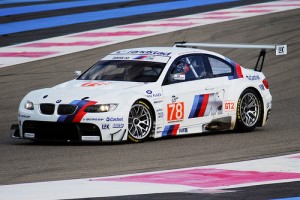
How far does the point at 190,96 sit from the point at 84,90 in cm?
149

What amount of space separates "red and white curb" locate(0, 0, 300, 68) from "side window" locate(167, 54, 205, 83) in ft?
24.6

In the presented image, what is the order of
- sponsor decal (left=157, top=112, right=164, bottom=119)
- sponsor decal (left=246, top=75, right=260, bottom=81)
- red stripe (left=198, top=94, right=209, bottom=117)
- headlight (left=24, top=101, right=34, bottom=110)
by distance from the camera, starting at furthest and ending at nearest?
sponsor decal (left=246, top=75, right=260, bottom=81)
red stripe (left=198, top=94, right=209, bottom=117)
sponsor decal (left=157, top=112, right=164, bottom=119)
headlight (left=24, top=101, right=34, bottom=110)

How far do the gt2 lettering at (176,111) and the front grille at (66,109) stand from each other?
1.39 m

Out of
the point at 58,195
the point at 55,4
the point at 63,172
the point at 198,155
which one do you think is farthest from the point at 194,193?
the point at 55,4

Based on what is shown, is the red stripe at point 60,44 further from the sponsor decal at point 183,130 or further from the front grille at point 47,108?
the front grille at point 47,108

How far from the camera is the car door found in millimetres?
13613

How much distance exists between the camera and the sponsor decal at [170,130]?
13.6 meters

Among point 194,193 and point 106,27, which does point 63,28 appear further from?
point 194,193

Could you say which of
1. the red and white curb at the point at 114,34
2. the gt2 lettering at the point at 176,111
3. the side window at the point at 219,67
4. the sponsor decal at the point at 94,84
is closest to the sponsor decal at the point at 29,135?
the sponsor decal at the point at 94,84

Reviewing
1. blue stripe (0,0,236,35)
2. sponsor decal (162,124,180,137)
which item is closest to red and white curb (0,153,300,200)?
sponsor decal (162,124,180,137)

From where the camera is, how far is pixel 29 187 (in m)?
9.34

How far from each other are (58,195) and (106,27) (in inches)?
681

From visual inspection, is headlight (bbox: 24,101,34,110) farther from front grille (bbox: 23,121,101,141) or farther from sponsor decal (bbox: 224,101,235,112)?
sponsor decal (bbox: 224,101,235,112)

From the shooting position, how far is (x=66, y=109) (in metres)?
12.9
